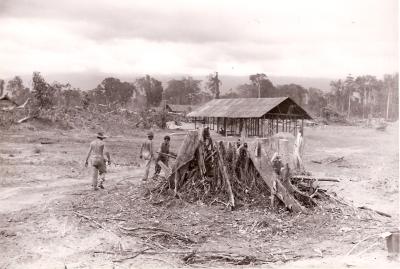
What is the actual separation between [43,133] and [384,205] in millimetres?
20242

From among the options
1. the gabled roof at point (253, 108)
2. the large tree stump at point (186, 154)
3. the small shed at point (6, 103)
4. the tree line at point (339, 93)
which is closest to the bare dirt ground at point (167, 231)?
the large tree stump at point (186, 154)

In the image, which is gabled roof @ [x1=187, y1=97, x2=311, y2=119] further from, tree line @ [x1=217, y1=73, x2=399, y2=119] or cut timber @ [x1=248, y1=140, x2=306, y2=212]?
tree line @ [x1=217, y1=73, x2=399, y2=119]

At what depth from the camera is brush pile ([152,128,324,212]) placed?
8.15 meters

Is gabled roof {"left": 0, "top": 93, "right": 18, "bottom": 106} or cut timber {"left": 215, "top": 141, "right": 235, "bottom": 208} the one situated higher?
gabled roof {"left": 0, "top": 93, "right": 18, "bottom": 106}

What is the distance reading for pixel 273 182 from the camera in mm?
8016

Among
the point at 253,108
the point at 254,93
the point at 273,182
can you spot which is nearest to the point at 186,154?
the point at 273,182

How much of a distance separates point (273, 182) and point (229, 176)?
934 mm

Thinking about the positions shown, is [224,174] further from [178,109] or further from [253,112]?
[178,109]

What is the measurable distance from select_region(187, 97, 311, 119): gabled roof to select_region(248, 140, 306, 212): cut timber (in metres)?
18.9

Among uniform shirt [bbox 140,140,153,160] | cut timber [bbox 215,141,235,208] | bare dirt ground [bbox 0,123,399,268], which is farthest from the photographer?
uniform shirt [bbox 140,140,153,160]

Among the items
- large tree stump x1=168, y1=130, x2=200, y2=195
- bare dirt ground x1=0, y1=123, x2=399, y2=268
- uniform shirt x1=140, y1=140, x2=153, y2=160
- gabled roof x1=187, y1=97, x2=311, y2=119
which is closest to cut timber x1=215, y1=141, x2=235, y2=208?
bare dirt ground x1=0, y1=123, x2=399, y2=268

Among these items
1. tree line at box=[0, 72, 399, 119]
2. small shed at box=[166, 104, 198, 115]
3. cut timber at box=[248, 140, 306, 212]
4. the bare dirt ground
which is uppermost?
tree line at box=[0, 72, 399, 119]

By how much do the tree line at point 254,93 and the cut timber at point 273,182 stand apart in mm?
47649

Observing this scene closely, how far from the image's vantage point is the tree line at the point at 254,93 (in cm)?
6750
